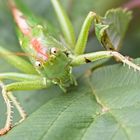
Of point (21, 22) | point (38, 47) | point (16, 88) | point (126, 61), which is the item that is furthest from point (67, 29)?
point (126, 61)

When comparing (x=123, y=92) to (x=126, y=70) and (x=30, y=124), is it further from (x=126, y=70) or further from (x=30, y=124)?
(x=30, y=124)

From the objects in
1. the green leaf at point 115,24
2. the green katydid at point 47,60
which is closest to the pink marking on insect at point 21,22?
the green katydid at point 47,60

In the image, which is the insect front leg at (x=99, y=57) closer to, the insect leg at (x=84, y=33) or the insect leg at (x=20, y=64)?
the insect leg at (x=84, y=33)

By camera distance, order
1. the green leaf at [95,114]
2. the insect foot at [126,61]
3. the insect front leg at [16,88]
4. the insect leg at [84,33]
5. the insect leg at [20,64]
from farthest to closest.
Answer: the insect leg at [20,64] < the insect leg at [84,33] < the insect front leg at [16,88] < the insect foot at [126,61] < the green leaf at [95,114]

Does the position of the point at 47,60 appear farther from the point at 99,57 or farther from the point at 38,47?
the point at 99,57

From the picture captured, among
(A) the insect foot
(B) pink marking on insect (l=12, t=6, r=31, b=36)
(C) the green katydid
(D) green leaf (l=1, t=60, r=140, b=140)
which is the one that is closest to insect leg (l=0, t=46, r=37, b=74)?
(C) the green katydid

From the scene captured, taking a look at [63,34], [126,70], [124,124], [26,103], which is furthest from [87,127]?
[63,34]

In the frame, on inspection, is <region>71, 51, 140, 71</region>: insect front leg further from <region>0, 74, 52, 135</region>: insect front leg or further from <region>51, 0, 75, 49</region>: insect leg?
<region>51, 0, 75, 49</region>: insect leg
